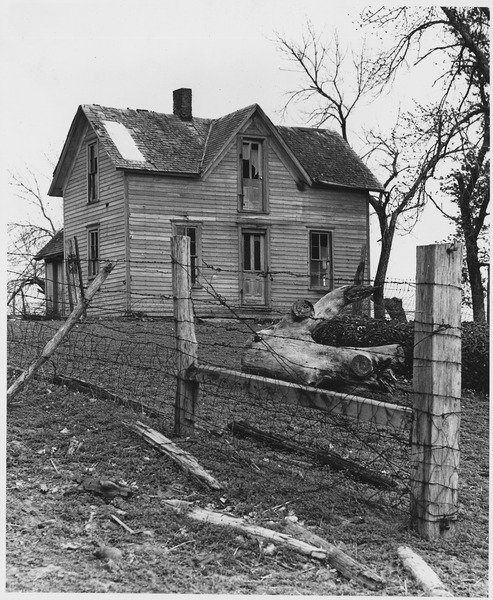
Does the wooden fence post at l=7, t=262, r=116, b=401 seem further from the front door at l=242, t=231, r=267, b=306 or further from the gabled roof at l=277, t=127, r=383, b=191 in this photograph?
the gabled roof at l=277, t=127, r=383, b=191

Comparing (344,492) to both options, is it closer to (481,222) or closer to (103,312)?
(481,222)

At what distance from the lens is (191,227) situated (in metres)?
Result: 23.7

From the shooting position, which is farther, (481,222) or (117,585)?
(481,222)

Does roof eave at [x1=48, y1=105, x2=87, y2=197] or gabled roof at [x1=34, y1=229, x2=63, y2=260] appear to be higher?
roof eave at [x1=48, y1=105, x2=87, y2=197]

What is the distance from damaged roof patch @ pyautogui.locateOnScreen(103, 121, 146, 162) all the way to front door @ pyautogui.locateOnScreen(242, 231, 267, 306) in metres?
3.94

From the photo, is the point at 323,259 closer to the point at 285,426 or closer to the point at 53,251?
the point at 53,251

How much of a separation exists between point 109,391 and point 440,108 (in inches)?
511

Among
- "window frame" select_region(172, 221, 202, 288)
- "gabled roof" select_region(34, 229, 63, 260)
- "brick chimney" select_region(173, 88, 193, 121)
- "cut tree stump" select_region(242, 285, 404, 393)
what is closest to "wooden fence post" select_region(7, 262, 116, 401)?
"cut tree stump" select_region(242, 285, 404, 393)

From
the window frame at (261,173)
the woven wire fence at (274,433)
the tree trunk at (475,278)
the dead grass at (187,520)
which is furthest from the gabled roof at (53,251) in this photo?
the dead grass at (187,520)

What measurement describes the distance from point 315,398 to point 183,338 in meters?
1.81

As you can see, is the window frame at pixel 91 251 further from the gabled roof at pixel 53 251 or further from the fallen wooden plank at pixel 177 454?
the fallen wooden plank at pixel 177 454

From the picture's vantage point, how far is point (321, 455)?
23.6 ft

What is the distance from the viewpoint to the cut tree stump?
9.81 meters

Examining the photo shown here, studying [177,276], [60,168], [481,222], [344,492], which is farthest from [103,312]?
[344,492]
